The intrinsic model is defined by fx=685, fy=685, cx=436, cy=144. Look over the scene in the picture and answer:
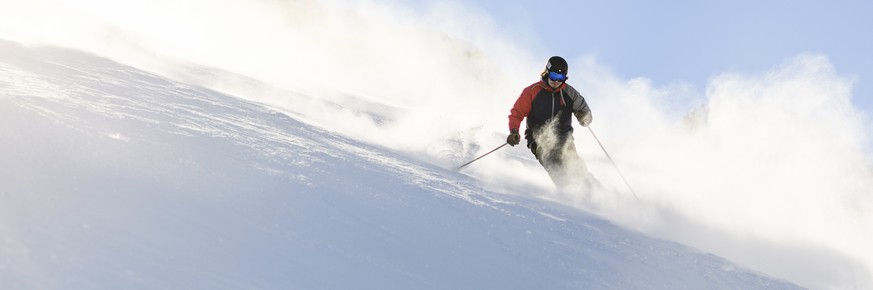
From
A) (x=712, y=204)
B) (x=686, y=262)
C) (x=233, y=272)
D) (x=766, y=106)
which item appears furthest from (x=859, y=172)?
(x=233, y=272)

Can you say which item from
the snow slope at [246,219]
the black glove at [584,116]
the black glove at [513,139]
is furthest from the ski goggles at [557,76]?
the snow slope at [246,219]

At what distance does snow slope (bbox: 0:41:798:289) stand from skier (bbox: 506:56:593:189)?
182 centimetres

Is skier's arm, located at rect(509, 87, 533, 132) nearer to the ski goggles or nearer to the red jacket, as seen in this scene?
the red jacket

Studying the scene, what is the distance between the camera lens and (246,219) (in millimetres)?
2807

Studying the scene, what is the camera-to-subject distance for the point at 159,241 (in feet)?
7.36

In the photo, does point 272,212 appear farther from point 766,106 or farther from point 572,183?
point 766,106

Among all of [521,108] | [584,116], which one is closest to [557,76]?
[521,108]

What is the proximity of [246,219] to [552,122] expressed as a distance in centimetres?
568

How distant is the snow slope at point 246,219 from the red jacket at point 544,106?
199cm

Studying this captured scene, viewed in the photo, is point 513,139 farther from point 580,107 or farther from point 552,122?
point 580,107

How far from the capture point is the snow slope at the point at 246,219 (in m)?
2.11

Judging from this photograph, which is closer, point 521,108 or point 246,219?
point 246,219

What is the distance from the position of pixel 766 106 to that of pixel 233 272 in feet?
50.9

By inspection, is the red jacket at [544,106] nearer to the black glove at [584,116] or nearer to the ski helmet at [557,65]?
the black glove at [584,116]
